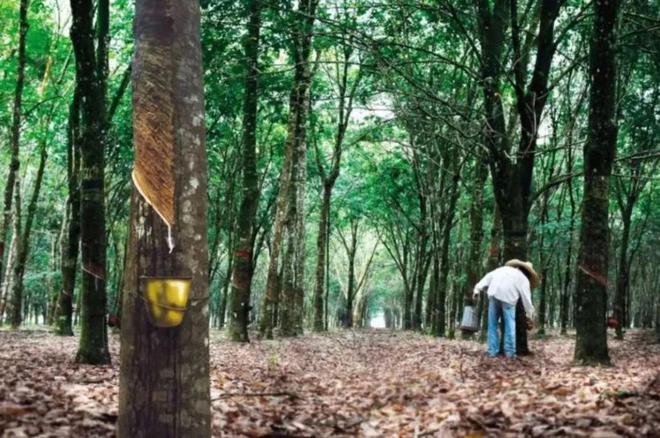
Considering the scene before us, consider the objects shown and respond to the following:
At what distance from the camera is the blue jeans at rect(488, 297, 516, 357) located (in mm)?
10250

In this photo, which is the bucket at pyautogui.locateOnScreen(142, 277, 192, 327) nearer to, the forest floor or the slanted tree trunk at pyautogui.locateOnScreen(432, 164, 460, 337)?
the forest floor

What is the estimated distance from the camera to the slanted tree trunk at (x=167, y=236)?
118 inches

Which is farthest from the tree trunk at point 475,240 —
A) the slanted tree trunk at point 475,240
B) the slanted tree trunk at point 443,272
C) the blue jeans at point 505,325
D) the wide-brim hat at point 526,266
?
the blue jeans at point 505,325

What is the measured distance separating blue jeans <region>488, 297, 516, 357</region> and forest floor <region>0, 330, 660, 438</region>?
1.76 feet

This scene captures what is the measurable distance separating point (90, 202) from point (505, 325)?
22.8 ft

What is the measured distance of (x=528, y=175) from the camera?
453 inches

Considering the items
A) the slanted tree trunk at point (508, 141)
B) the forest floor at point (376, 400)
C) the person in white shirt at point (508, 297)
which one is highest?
the slanted tree trunk at point (508, 141)

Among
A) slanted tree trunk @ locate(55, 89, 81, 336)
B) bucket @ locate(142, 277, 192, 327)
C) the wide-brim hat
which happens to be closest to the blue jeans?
the wide-brim hat

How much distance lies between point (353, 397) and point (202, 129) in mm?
5030

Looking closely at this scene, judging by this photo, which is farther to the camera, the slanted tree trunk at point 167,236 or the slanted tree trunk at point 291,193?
the slanted tree trunk at point 291,193

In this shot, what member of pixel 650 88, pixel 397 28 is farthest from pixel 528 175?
pixel 650 88

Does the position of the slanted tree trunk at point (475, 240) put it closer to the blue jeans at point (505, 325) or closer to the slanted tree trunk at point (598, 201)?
the blue jeans at point (505, 325)

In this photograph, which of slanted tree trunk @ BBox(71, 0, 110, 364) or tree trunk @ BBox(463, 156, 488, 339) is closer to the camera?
slanted tree trunk @ BBox(71, 0, 110, 364)

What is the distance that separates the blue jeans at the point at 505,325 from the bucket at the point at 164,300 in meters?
8.23
